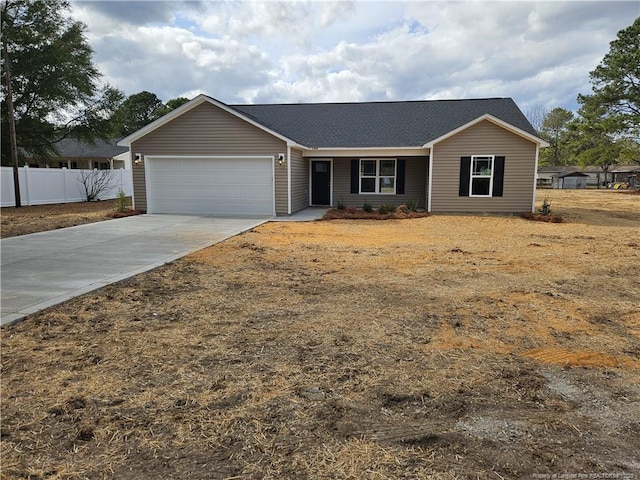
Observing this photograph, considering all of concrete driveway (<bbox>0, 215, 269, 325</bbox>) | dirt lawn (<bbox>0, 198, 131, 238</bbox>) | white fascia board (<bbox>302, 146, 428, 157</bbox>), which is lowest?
concrete driveway (<bbox>0, 215, 269, 325</bbox>)

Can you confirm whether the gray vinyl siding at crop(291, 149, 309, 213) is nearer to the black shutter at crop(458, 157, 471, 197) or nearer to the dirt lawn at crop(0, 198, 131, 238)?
the black shutter at crop(458, 157, 471, 197)

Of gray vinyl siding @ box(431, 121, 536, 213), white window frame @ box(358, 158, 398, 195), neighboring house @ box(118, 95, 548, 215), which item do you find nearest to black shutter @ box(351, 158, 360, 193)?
white window frame @ box(358, 158, 398, 195)

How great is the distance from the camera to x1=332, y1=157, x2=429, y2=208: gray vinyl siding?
18000 mm

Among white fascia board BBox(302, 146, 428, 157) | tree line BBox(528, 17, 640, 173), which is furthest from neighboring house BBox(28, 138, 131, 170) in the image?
tree line BBox(528, 17, 640, 173)

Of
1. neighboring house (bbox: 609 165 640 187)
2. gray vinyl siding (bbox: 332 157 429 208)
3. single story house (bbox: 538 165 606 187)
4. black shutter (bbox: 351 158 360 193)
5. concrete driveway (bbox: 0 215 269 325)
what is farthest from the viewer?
neighboring house (bbox: 609 165 640 187)

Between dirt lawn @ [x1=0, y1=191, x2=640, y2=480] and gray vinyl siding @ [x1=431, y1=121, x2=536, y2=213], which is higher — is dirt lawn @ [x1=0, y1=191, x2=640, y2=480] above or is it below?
below

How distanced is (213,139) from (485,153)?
9.72 meters

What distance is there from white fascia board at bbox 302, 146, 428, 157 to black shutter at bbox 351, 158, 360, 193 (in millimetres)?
1263

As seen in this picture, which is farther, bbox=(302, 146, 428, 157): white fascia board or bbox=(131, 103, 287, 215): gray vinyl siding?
bbox=(302, 146, 428, 157): white fascia board

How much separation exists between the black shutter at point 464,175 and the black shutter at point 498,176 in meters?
0.90

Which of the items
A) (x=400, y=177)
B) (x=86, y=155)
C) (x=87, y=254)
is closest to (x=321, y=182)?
(x=400, y=177)

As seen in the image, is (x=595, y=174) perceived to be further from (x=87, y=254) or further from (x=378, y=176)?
(x=87, y=254)

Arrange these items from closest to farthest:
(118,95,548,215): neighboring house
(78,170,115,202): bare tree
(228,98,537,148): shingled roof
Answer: (118,95,548,215): neighboring house → (228,98,537,148): shingled roof → (78,170,115,202): bare tree

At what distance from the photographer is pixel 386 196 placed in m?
18.3
